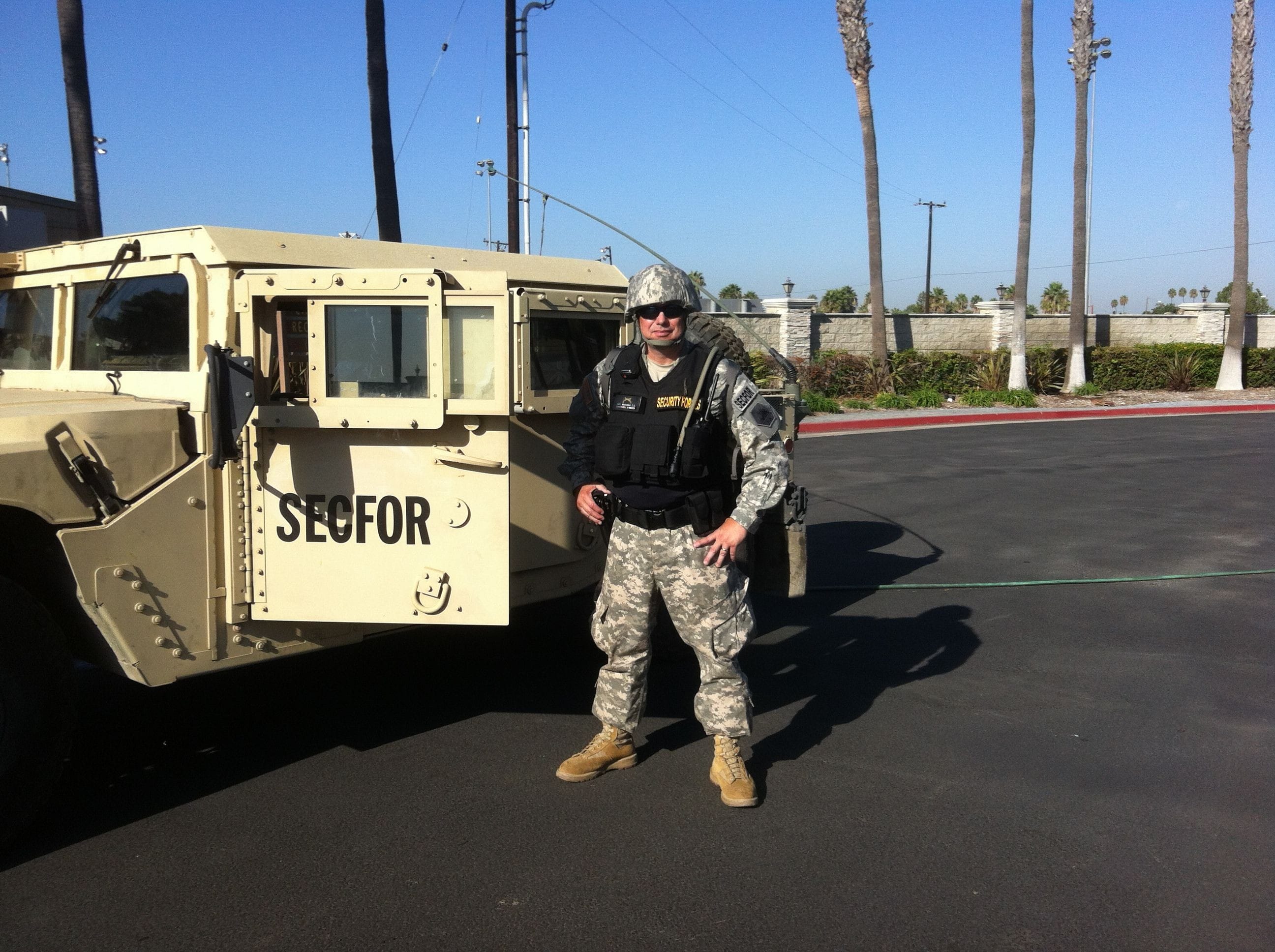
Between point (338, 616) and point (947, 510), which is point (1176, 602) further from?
point (338, 616)

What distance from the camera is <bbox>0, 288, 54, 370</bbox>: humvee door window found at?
443 cm

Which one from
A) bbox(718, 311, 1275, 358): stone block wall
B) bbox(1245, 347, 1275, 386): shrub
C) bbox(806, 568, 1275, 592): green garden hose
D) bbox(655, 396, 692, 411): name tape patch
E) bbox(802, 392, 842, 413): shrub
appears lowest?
bbox(806, 568, 1275, 592): green garden hose

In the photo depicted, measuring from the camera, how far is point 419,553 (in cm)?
376

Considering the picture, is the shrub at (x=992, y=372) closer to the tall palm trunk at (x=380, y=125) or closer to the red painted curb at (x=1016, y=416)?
the red painted curb at (x=1016, y=416)

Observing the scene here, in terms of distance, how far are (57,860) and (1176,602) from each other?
19.3 feet

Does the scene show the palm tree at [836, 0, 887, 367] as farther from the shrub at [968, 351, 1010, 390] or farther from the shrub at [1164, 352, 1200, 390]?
the shrub at [1164, 352, 1200, 390]

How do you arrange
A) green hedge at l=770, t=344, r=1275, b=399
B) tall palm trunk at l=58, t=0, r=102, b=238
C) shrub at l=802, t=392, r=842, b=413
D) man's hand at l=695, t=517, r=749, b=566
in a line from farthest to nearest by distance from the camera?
green hedge at l=770, t=344, r=1275, b=399, shrub at l=802, t=392, r=842, b=413, tall palm trunk at l=58, t=0, r=102, b=238, man's hand at l=695, t=517, r=749, b=566

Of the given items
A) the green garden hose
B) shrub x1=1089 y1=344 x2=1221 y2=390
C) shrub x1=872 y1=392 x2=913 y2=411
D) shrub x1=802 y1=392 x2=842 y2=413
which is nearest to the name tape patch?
the green garden hose

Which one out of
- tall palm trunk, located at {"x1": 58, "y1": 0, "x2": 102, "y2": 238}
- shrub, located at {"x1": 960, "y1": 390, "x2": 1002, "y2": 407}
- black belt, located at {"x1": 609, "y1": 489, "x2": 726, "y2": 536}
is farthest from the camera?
shrub, located at {"x1": 960, "y1": 390, "x2": 1002, "y2": 407}

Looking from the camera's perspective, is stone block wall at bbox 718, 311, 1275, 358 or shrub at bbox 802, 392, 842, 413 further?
stone block wall at bbox 718, 311, 1275, 358

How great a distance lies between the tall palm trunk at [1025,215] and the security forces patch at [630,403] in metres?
22.0

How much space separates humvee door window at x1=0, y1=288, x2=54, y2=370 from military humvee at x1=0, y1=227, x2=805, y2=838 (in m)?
0.39

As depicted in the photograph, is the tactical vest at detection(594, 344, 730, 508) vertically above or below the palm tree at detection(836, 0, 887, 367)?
below

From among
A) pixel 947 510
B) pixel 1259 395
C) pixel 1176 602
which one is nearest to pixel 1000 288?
pixel 1259 395
